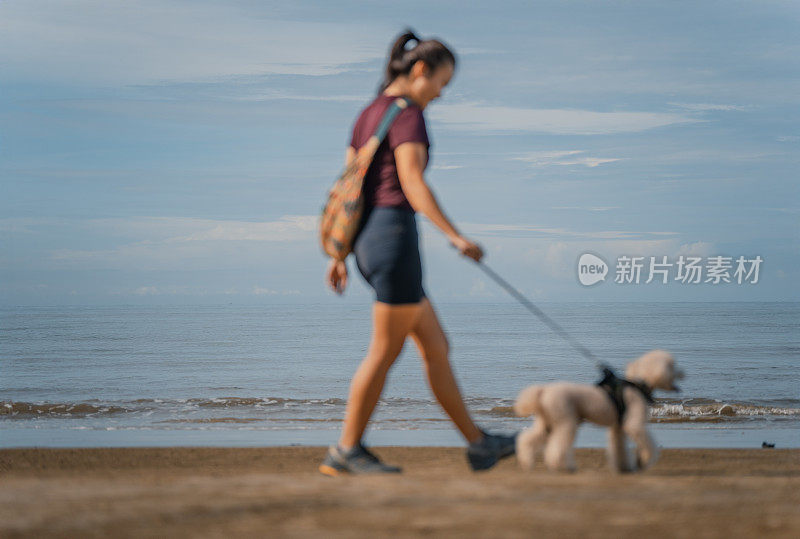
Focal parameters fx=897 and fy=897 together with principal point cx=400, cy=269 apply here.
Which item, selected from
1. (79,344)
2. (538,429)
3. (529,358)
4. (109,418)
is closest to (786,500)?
(538,429)

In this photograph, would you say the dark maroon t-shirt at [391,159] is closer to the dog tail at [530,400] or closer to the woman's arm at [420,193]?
the woman's arm at [420,193]

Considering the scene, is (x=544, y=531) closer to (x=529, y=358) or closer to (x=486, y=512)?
(x=486, y=512)

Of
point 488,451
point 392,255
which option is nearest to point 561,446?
point 488,451

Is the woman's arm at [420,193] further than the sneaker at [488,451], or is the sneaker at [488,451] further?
the sneaker at [488,451]

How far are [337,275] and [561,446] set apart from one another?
1.44 metres

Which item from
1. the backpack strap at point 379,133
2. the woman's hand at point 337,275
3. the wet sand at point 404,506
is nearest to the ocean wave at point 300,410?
the woman's hand at point 337,275

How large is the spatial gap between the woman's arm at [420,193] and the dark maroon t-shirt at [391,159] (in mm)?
45

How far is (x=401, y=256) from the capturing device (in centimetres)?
425

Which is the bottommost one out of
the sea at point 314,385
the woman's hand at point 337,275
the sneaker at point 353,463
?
the sea at point 314,385

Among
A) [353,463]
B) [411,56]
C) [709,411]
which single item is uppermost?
[411,56]

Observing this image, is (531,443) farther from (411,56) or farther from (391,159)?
(411,56)

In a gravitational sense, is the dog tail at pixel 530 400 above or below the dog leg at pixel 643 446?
above

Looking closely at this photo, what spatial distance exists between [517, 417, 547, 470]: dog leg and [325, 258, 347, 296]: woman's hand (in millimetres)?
1199

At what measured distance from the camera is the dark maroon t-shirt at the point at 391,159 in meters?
4.28
